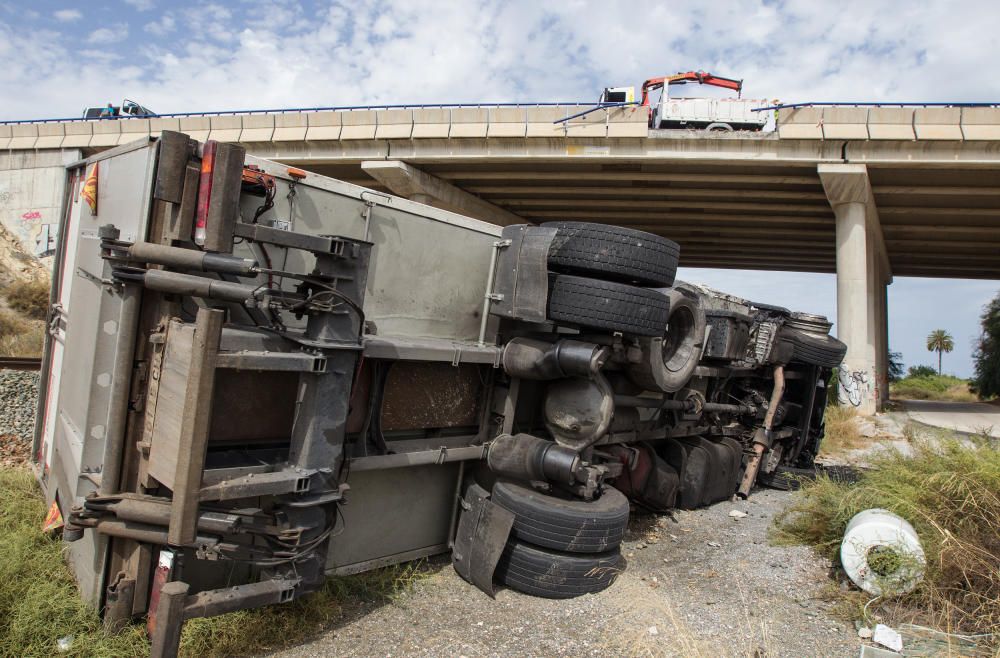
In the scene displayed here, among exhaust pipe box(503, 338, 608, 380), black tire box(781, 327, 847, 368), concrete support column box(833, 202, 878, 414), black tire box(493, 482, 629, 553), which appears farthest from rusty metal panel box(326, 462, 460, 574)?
concrete support column box(833, 202, 878, 414)

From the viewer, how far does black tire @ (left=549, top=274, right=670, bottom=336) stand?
3.96 metres

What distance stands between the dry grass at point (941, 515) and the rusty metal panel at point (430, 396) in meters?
2.86

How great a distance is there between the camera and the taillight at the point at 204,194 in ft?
9.01

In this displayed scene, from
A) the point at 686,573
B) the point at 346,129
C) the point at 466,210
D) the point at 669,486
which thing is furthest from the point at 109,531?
the point at 466,210

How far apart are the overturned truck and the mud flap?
0.02 m

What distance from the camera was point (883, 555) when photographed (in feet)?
12.4

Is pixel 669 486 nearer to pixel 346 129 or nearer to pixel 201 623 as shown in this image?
pixel 201 623

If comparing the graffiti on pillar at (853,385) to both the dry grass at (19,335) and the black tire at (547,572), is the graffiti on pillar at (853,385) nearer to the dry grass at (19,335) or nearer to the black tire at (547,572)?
the black tire at (547,572)

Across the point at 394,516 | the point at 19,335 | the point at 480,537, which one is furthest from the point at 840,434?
the point at 19,335

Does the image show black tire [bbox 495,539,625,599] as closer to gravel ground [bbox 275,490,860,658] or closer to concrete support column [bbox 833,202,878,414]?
gravel ground [bbox 275,490,860,658]

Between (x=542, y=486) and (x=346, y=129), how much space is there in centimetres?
1856

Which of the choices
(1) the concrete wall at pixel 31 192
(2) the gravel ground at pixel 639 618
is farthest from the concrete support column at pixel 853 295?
(1) the concrete wall at pixel 31 192

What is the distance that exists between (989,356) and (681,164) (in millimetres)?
27849

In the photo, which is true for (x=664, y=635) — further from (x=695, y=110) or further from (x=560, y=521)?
(x=695, y=110)
